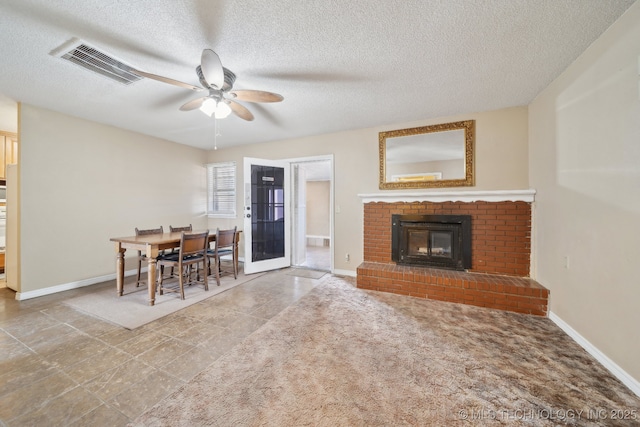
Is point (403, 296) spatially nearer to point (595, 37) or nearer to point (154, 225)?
point (595, 37)

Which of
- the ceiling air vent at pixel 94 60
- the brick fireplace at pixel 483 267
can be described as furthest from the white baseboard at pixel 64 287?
the brick fireplace at pixel 483 267

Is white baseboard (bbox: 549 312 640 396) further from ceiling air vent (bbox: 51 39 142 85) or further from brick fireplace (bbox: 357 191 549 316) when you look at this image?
ceiling air vent (bbox: 51 39 142 85)

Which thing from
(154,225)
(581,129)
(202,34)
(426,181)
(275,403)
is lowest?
(275,403)

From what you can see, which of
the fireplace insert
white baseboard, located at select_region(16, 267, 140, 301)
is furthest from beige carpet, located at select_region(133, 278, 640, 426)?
white baseboard, located at select_region(16, 267, 140, 301)

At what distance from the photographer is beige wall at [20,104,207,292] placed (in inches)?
119

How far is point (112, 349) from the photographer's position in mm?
1915

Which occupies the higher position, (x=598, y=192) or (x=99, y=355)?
(x=598, y=192)

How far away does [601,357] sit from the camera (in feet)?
5.72

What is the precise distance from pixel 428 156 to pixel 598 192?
73.9 inches

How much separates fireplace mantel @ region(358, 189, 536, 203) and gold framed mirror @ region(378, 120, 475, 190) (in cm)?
18

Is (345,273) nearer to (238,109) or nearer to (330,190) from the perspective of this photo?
(330,190)

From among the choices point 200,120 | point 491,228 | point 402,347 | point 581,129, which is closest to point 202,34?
point 200,120

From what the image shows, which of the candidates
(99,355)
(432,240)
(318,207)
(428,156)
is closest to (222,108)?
(99,355)

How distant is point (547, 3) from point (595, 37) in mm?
714
